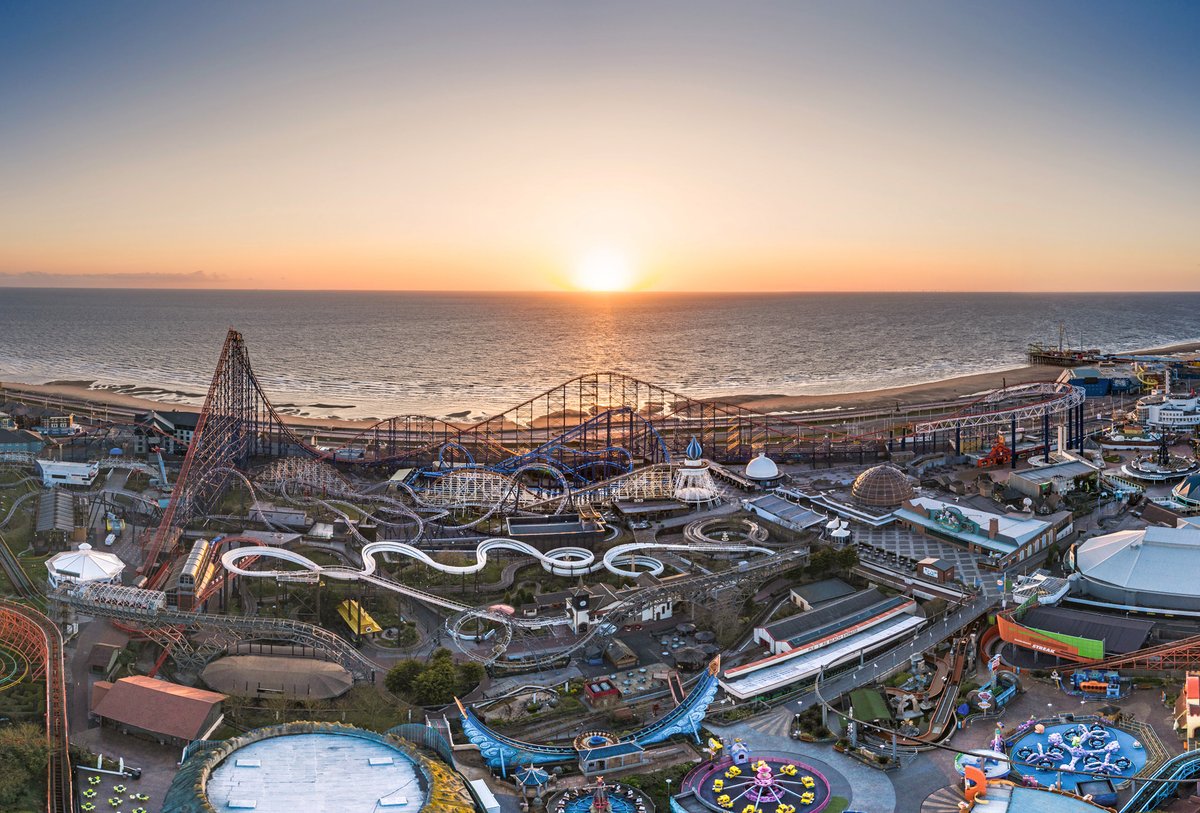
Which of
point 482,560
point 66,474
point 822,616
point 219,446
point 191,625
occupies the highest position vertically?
point 219,446

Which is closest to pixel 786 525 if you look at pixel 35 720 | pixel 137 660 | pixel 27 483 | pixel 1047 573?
pixel 1047 573

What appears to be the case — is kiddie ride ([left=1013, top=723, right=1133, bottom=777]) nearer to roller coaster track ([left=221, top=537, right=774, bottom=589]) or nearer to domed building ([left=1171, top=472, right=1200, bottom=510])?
roller coaster track ([left=221, top=537, right=774, bottom=589])

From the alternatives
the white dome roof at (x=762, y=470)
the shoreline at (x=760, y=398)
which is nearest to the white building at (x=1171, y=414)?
the shoreline at (x=760, y=398)

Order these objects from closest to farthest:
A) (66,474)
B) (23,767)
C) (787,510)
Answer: (23,767) < (787,510) < (66,474)

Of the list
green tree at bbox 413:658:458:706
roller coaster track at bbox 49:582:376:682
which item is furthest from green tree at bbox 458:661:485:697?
roller coaster track at bbox 49:582:376:682

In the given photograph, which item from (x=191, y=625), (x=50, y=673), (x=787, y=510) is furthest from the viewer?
(x=787, y=510)

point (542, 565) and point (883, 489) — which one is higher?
point (883, 489)

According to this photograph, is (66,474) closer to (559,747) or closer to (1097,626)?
(559,747)

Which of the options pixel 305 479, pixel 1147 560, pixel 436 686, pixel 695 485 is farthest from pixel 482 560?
pixel 1147 560
